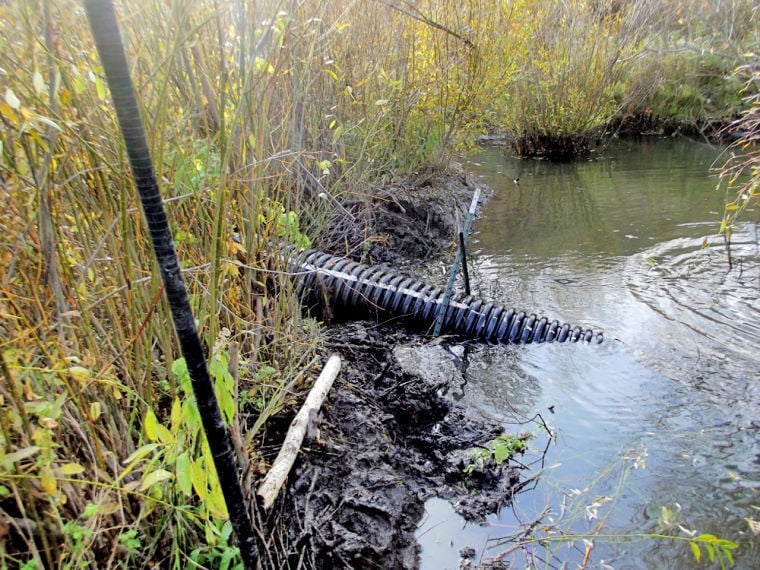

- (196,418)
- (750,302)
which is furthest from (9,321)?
(750,302)

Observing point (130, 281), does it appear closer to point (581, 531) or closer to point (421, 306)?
point (581, 531)

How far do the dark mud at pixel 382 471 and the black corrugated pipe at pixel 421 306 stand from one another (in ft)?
2.52

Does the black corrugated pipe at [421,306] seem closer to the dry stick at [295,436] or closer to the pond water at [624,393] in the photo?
the pond water at [624,393]

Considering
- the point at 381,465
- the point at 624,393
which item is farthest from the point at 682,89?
the point at 381,465

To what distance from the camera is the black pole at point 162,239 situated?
985 mm

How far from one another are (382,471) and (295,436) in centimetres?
50

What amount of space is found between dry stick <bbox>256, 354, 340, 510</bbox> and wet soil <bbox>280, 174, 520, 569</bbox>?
94 millimetres

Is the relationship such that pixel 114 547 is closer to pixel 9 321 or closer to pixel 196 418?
pixel 196 418

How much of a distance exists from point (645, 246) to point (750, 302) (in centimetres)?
178

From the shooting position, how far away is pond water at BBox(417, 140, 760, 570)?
237 cm

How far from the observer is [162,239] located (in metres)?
1.14

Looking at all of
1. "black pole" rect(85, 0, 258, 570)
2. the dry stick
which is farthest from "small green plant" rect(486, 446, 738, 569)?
"black pole" rect(85, 0, 258, 570)

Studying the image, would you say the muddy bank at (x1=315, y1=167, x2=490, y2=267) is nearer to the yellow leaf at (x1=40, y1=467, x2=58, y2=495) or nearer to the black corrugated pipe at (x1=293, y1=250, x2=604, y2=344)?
the black corrugated pipe at (x1=293, y1=250, x2=604, y2=344)

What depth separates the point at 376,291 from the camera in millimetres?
4391
